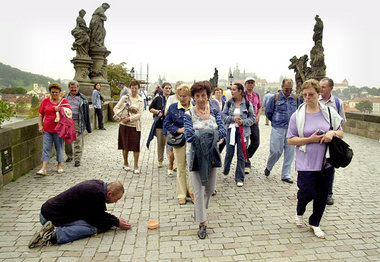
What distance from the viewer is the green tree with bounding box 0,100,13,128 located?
532 centimetres

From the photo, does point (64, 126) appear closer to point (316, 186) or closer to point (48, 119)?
point (48, 119)

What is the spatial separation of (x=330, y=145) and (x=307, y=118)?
16.7 inches

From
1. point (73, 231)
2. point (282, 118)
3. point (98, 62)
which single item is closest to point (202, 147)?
point (73, 231)

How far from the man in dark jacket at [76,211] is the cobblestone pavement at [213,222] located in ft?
0.40

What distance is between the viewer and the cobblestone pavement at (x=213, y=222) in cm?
345

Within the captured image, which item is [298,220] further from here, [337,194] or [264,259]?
[337,194]

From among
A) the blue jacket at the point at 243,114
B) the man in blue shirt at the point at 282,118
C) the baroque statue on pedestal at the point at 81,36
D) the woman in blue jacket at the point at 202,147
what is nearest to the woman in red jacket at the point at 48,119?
the blue jacket at the point at 243,114

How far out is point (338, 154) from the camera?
361 centimetres

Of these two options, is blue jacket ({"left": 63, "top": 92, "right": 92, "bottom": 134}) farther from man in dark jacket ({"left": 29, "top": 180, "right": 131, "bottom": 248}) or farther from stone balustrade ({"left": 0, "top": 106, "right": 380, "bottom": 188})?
man in dark jacket ({"left": 29, "top": 180, "right": 131, "bottom": 248})

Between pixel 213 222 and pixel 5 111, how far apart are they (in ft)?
13.1

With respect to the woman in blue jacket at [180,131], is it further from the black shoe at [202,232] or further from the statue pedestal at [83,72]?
the statue pedestal at [83,72]

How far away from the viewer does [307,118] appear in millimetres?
3881

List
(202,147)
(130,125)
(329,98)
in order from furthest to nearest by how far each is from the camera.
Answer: (130,125), (329,98), (202,147)

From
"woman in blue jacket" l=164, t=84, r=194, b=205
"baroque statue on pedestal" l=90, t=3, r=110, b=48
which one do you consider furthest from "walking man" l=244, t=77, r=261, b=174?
"baroque statue on pedestal" l=90, t=3, r=110, b=48
